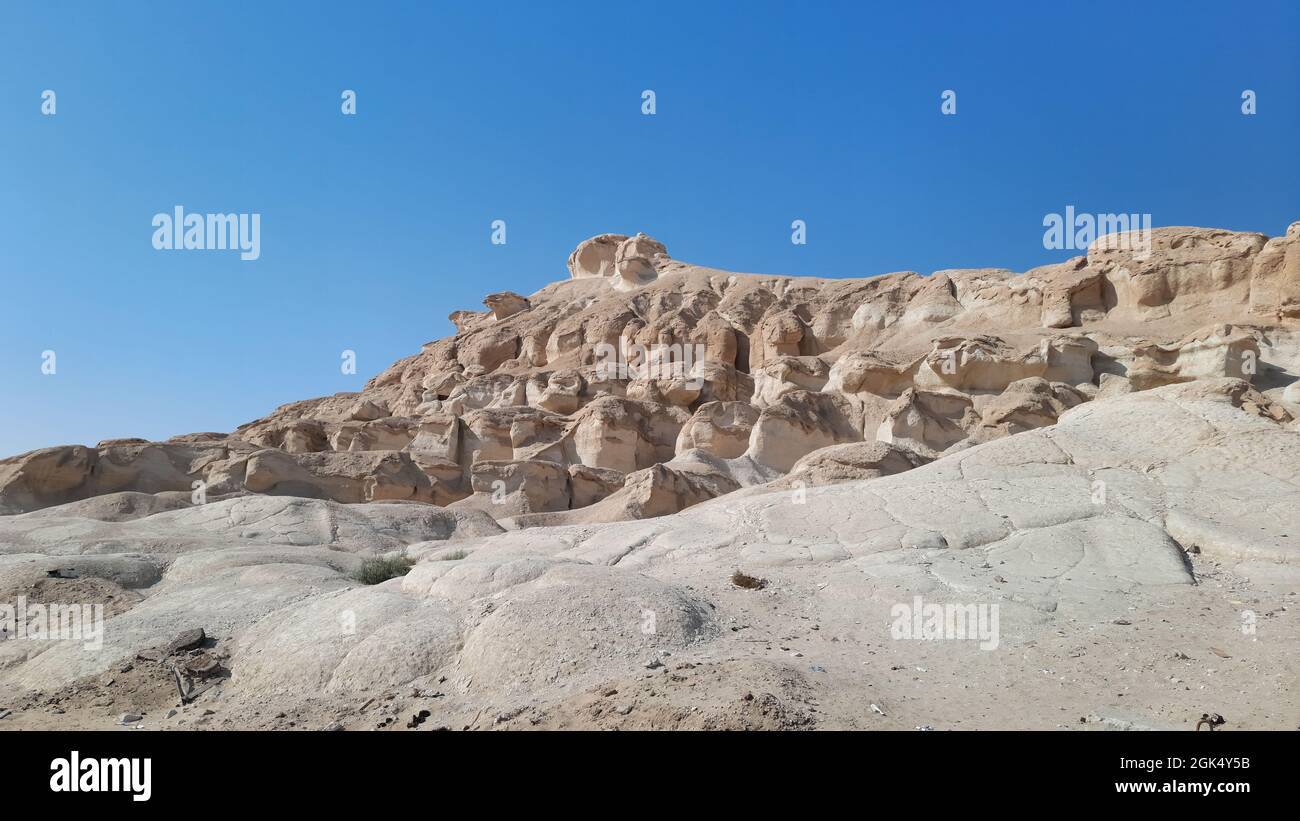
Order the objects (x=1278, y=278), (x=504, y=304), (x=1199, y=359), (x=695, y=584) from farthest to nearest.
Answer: (x=504, y=304)
(x=1278, y=278)
(x=1199, y=359)
(x=695, y=584)

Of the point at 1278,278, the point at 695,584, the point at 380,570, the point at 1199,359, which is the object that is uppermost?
the point at 1278,278

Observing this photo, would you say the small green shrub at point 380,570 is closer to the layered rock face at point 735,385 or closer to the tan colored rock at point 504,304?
the layered rock face at point 735,385

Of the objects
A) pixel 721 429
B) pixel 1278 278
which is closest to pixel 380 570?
pixel 721 429

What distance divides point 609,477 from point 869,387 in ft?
36.0

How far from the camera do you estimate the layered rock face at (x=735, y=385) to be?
69.7 ft

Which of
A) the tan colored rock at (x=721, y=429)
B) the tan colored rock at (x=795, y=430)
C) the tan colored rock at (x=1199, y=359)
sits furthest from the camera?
the tan colored rock at (x=721, y=429)

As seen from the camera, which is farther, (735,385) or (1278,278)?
(735,385)

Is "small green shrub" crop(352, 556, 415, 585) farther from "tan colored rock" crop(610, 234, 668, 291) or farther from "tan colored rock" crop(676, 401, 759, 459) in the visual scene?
"tan colored rock" crop(610, 234, 668, 291)

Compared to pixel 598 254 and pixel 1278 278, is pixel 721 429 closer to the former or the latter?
pixel 1278 278

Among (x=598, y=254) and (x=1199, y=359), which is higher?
(x=598, y=254)

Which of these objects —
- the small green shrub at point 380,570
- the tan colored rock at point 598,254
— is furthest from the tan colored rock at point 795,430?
the tan colored rock at point 598,254

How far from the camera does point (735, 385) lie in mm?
34094

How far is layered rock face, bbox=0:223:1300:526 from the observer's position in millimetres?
21250
